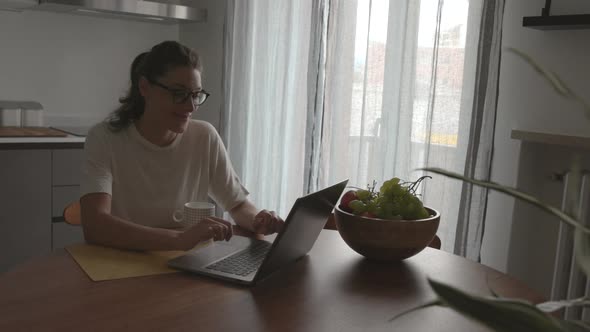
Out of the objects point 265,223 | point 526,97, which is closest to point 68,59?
point 265,223

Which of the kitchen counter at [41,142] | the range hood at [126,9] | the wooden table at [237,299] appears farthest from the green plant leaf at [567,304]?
the range hood at [126,9]

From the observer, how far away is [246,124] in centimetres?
331

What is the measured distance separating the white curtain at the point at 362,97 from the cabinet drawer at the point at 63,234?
3.19ft

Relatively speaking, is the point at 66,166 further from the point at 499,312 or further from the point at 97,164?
the point at 499,312

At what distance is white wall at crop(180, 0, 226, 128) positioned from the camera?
12.2ft

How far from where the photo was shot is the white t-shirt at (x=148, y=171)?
5.86ft

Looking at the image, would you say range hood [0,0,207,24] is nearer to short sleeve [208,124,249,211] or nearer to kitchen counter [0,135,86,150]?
kitchen counter [0,135,86,150]

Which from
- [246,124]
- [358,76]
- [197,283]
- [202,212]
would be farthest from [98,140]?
[246,124]

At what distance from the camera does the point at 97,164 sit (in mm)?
1718

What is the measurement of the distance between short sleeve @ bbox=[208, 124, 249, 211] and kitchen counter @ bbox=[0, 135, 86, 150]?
129 cm

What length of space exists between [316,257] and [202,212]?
0.32m

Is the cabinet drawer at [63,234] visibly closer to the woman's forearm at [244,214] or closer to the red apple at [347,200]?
the woman's forearm at [244,214]

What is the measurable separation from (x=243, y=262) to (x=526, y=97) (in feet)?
4.47

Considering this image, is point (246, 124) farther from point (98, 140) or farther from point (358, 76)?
point (98, 140)
